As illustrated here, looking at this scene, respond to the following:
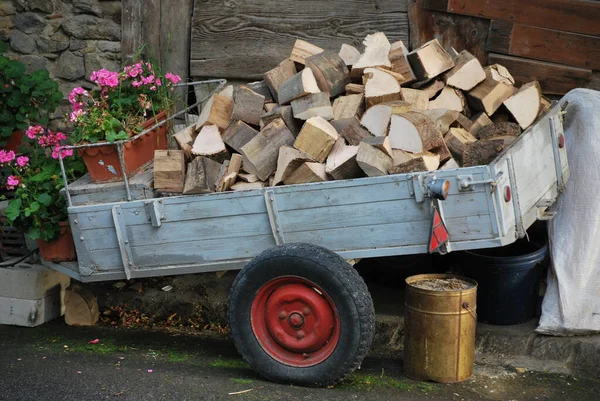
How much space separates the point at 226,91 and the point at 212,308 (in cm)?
162

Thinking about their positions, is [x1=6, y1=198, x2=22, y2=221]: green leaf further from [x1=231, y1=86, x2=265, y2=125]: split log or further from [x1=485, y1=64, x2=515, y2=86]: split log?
[x1=485, y1=64, x2=515, y2=86]: split log

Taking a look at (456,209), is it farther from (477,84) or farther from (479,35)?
(479,35)

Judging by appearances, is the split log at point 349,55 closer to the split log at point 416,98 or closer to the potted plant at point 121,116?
the split log at point 416,98

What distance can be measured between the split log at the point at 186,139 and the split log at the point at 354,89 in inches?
39.8

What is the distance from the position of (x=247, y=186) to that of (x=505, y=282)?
5.75ft

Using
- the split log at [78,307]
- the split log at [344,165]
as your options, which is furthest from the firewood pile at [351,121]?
the split log at [78,307]

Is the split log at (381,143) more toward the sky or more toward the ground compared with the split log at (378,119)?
more toward the ground

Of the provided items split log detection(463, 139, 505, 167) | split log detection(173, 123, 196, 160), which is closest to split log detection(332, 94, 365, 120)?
split log detection(463, 139, 505, 167)

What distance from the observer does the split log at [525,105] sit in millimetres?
5309

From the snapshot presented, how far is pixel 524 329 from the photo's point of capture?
536cm

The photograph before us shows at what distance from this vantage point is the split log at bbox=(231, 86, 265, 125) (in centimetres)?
533

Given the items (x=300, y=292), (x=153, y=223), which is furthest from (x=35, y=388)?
(x=300, y=292)

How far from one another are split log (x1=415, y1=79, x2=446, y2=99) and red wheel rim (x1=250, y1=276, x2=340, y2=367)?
1.56 m

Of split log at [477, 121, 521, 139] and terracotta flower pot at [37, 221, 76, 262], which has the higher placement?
split log at [477, 121, 521, 139]
